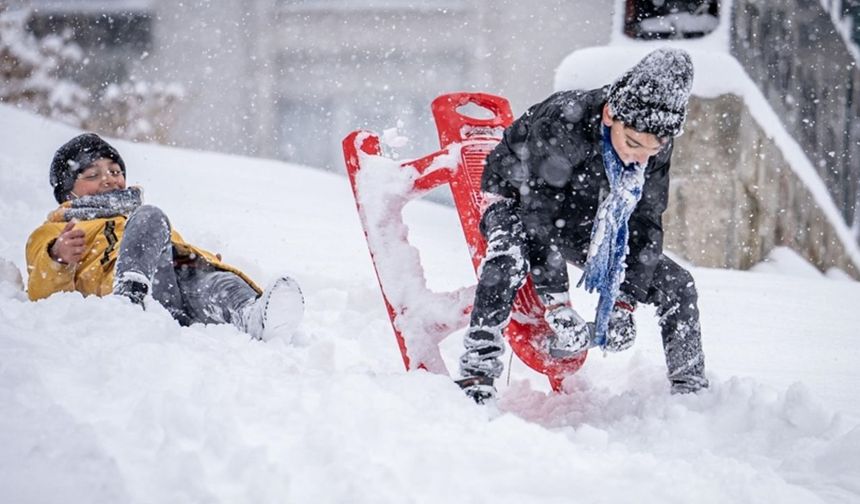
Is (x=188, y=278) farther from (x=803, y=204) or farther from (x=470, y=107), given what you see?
(x=470, y=107)

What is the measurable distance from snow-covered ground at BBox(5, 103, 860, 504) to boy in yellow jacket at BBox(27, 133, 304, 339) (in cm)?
15

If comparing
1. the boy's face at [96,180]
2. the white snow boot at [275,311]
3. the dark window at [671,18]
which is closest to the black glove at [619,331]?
the white snow boot at [275,311]

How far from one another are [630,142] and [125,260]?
4.80 ft

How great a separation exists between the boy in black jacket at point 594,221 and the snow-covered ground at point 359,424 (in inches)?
6.9

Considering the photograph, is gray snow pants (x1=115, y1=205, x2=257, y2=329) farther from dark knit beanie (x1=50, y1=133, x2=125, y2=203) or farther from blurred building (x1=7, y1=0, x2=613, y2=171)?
blurred building (x1=7, y1=0, x2=613, y2=171)

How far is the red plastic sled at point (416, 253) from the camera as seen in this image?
2.34 m

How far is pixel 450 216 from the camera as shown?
6.64 meters

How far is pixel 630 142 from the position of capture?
191 cm

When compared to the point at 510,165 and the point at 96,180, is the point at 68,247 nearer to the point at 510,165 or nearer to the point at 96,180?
the point at 96,180

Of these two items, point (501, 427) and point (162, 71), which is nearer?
point (501, 427)

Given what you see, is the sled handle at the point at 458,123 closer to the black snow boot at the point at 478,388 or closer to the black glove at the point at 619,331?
the black glove at the point at 619,331

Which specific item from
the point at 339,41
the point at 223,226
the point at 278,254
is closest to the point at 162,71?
the point at 339,41

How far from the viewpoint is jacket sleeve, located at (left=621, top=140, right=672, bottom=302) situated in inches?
82.0

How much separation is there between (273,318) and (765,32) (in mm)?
5584
